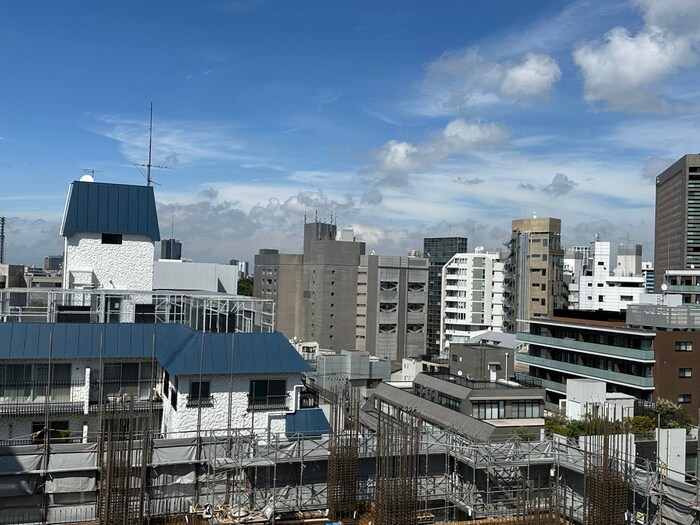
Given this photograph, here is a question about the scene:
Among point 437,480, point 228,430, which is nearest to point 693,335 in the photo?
point 437,480

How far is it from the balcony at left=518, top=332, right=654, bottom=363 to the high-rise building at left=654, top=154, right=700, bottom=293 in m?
31.3

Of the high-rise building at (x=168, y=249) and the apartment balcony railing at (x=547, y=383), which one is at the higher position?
the high-rise building at (x=168, y=249)

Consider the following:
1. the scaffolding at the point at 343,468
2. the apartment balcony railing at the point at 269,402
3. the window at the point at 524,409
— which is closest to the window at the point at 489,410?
the window at the point at 524,409

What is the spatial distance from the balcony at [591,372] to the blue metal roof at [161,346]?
1978 centimetres

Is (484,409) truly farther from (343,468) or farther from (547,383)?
(547,383)

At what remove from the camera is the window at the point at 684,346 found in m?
30.0

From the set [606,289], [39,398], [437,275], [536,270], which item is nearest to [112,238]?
[39,398]

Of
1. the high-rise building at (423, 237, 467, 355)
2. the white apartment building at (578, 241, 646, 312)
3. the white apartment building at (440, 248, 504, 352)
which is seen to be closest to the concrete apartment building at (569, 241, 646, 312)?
the white apartment building at (578, 241, 646, 312)

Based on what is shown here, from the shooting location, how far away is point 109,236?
22812 mm

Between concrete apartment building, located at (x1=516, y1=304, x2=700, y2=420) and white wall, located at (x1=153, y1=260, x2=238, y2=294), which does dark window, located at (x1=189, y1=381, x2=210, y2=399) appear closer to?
white wall, located at (x1=153, y1=260, x2=238, y2=294)

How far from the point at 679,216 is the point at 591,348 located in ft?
179

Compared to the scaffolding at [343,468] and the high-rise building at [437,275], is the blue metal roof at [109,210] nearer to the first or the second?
the scaffolding at [343,468]

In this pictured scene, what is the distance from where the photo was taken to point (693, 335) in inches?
1187

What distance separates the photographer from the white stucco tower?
22344 mm
